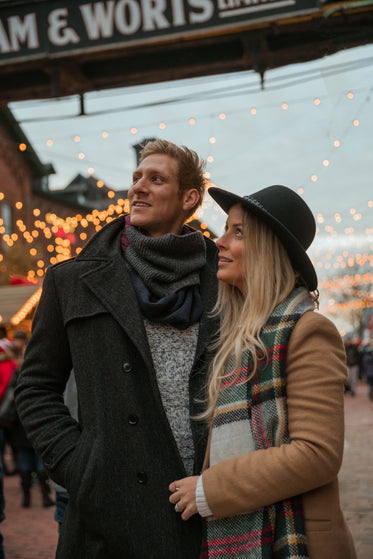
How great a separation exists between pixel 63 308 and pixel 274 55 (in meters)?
7.41

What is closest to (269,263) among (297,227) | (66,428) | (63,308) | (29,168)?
(297,227)

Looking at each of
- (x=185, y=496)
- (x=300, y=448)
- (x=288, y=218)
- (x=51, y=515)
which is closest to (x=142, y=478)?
(x=185, y=496)

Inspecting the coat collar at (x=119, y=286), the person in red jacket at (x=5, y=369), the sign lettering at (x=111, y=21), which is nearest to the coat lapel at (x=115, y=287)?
the coat collar at (x=119, y=286)

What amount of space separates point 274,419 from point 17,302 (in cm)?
1153

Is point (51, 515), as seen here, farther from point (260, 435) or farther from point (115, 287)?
point (260, 435)

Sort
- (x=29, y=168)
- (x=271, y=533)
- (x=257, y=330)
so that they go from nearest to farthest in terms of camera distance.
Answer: (x=271, y=533) < (x=257, y=330) < (x=29, y=168)

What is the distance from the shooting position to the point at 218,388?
1.83m

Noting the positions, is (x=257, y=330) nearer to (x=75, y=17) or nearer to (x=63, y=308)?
(x=63, y=308)

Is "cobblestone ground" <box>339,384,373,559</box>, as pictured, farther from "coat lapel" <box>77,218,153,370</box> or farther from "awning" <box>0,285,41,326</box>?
"awning" <box>0,285,41,326</box>

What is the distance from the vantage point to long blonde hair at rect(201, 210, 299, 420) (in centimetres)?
182

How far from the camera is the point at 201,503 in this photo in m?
1.71

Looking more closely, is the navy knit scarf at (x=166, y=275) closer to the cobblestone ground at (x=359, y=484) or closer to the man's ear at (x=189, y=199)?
the man's ear at (x=189, y=199)

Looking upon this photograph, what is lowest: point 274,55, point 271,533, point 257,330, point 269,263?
point 271,533

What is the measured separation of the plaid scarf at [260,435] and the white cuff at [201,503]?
51 mm
